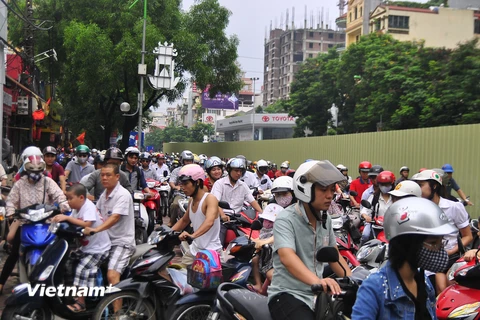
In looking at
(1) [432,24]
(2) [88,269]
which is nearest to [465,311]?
(2) [88,269]

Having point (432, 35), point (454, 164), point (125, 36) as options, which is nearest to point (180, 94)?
point (125, 36)

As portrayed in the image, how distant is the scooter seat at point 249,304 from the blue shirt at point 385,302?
1132 millimetres

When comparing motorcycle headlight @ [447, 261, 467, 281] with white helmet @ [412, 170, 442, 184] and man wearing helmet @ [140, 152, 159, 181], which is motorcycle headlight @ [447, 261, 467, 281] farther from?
man wearing helmet @ [140, 152, 159, 181]

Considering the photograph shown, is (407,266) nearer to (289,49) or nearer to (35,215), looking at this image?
(35,215)

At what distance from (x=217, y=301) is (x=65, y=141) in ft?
149

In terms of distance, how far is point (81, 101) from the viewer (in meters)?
31.7

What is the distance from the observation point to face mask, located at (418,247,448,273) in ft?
8.31

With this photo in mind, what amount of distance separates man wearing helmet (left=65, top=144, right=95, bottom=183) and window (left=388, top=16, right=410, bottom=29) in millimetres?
51461

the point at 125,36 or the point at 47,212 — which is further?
the point at 125,36

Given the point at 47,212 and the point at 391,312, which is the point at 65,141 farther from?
the point at 391,312

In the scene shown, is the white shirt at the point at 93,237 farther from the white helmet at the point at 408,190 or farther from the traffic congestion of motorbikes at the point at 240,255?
the white helmet at the point at 408,190

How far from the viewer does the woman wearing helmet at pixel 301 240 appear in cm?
337

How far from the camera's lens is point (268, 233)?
21.7 ft

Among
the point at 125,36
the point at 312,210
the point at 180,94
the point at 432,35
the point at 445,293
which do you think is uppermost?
the point at 432,35
